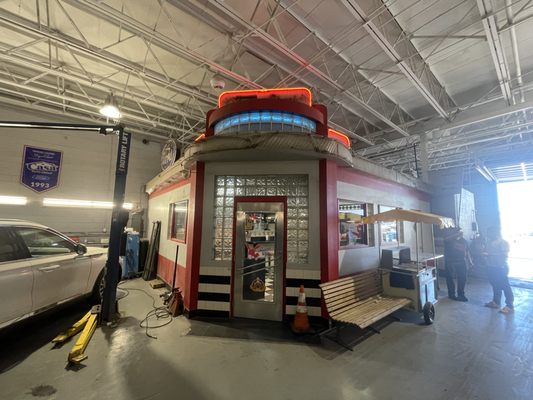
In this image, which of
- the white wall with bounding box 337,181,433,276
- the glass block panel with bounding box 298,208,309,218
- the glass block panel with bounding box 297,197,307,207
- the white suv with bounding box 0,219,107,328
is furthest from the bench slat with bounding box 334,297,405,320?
the white suv with bounding box 0,219,107,328

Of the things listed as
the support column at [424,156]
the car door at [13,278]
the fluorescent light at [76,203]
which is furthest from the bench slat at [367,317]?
Result: the fluorescent light at [76,203]

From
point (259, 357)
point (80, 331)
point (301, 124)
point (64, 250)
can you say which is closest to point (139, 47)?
point (301, 124)

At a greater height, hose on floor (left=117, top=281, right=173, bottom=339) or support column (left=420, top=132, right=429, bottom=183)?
support column (left=420, top=132, right=429, bottom=183)

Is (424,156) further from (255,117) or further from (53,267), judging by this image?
(53,267)

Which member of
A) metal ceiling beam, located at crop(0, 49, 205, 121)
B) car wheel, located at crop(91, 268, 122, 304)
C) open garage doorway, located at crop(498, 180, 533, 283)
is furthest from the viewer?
open garage doorway, located at crop(498, 180, 533, 283)

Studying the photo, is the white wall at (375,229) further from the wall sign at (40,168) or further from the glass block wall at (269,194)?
the wall sign at (40,168)

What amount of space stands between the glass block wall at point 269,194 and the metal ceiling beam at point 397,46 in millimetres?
3068

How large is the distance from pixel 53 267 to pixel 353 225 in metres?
5.75

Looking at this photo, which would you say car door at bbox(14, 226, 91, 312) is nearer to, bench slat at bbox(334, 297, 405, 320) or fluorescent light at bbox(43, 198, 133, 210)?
bench slat at bbox(334, 297, 405, 320)

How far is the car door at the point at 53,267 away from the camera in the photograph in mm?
3492

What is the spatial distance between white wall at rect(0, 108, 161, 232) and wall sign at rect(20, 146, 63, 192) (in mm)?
138

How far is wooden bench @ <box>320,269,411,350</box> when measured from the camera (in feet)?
12.1

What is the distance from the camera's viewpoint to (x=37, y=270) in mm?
3438

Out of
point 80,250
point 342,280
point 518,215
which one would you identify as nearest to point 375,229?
point 342,280
